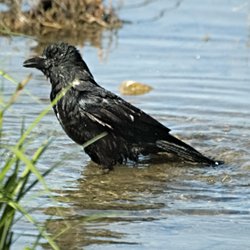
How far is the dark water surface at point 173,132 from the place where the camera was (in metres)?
6.27

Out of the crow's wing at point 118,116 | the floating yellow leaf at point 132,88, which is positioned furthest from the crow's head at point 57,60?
the floating yellow leaf at point 132,88

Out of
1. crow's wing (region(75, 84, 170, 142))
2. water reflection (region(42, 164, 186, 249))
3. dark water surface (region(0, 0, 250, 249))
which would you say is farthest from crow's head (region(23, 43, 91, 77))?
water reflection (region(42, 164, 186, 249))

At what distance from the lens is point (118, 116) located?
833cm

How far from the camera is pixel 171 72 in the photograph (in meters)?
11.0

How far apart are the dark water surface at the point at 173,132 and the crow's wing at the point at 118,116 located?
261 mm

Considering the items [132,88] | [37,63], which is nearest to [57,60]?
[37,63]

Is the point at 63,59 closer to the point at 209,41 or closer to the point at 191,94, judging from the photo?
the point at 191,94

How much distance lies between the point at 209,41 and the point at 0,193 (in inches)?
303

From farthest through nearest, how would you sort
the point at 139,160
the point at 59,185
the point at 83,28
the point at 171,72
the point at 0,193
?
the point at 83,28 < the point at 171,72 < the point at 139,160 < the point at 59,185 < the point at 0,193

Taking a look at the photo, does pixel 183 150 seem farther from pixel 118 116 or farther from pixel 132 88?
pixel 132 88

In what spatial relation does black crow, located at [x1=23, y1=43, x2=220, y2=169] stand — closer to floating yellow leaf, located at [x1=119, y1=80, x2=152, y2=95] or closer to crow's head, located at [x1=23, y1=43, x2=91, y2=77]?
crow's head, located at [x1=23, y1=43, x2=91, y2=77]

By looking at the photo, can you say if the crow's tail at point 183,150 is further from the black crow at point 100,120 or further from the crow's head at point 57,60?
the crow's head at point 57,60


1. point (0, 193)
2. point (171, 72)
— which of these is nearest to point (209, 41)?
point (171, 72)

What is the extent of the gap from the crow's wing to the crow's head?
0.94 feet
